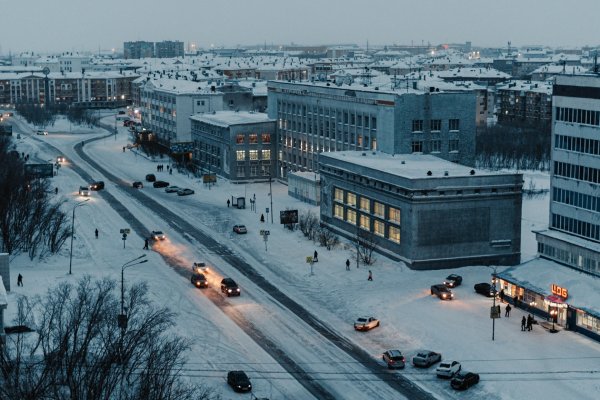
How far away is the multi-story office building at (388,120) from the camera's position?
316 feet

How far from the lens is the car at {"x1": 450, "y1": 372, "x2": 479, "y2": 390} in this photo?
5003cm

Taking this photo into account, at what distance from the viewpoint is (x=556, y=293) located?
62.9 m

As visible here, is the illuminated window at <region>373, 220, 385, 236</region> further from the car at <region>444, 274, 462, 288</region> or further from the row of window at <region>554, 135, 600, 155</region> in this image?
the row of window at <region>554, 135, 600, 155</region>

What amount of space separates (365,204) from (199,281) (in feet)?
64.6

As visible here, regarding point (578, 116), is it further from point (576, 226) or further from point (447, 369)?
point (447, 369)

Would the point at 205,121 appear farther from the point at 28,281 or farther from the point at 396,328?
the point at 396,328

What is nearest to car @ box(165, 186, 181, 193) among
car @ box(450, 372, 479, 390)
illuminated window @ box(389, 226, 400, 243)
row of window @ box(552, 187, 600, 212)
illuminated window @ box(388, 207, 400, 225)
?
illuminated window @ box(388, 207, 400, 225)

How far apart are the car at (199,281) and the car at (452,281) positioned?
56.8ft

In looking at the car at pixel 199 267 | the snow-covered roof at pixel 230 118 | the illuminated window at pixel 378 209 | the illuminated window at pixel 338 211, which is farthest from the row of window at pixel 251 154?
the car at pixel 199 267

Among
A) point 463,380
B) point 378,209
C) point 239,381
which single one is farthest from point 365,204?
point 239,381

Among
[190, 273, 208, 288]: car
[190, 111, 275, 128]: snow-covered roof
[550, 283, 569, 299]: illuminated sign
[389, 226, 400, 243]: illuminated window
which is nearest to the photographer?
[550, 283, 569, 299]: illuminated sign

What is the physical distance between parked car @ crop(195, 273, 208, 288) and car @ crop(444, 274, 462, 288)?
1730 cm

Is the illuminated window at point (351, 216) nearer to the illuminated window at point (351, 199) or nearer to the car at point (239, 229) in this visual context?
the illuminated window at point (351, 199)

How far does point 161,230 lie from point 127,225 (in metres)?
4.65
